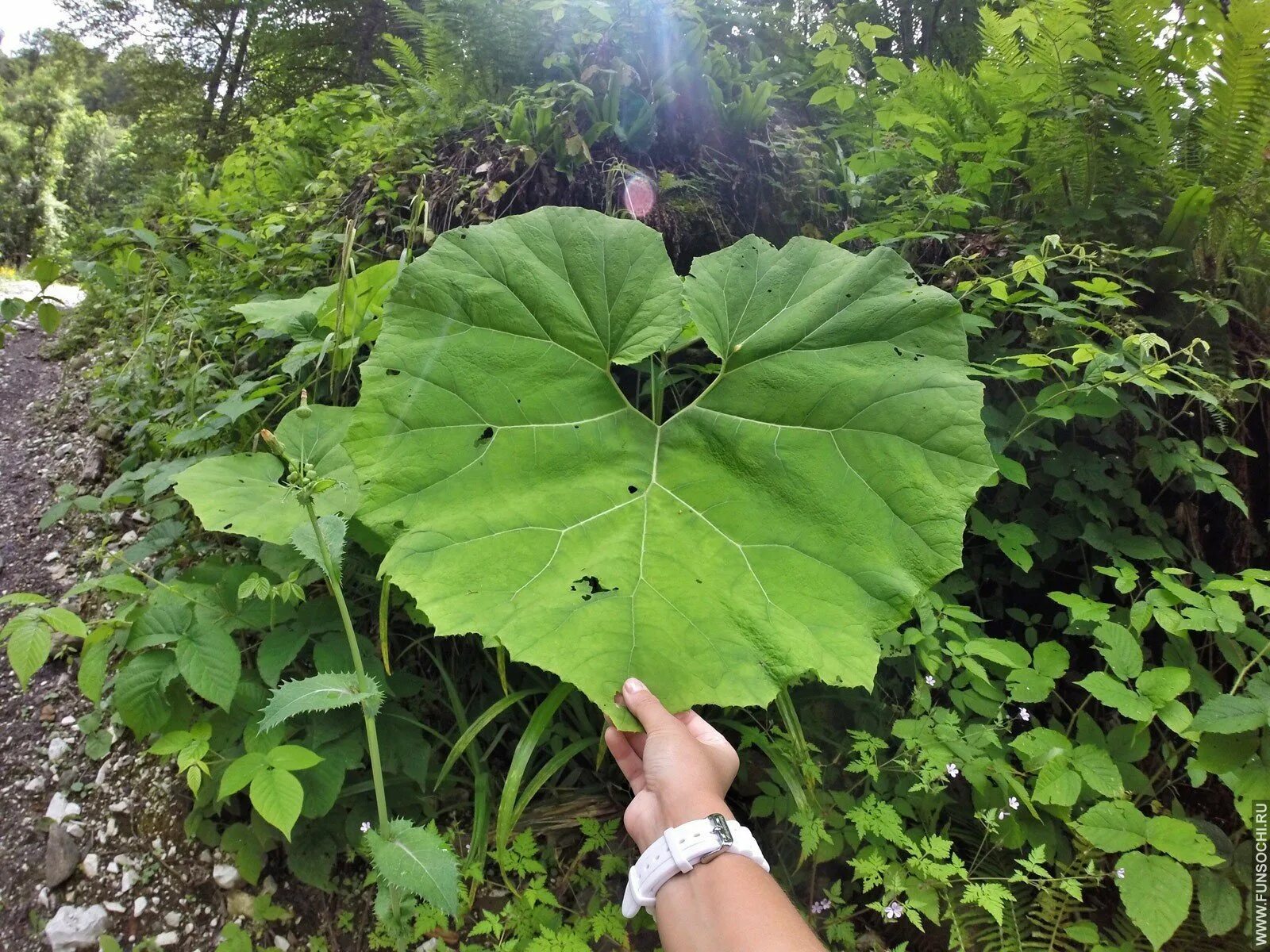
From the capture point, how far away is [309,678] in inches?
40.9

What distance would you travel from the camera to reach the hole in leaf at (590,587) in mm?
965

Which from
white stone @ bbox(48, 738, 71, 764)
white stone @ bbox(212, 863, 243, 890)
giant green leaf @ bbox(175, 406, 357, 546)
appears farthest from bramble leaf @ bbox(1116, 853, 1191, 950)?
white stone @ bbox(48, 738, 71, 764)

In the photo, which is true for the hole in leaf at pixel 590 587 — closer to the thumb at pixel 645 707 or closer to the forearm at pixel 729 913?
the thumb at pixel 645 707

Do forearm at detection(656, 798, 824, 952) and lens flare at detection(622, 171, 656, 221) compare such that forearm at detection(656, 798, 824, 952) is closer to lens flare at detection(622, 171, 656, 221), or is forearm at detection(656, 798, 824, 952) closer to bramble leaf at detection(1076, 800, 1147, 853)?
bramble leaf at detection(1076, 800, 1147, 853)

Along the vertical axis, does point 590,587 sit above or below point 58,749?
above

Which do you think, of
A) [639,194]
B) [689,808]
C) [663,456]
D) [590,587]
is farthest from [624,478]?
[639,194]

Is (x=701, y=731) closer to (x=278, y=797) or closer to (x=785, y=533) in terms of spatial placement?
(x=785, y=533)

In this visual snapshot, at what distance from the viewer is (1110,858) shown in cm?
129

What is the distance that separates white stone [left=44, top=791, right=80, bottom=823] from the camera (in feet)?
4.65

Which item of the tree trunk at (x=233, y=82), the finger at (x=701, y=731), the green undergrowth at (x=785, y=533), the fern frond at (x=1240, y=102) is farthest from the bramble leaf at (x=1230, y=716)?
the tree trunk at (x=233, y=82)

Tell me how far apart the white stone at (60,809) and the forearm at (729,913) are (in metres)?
1.37

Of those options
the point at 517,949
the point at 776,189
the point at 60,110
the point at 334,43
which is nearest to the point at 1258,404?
the point at 776,189

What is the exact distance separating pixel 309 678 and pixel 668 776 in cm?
58

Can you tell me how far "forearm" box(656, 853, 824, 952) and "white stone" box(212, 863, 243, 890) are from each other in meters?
0.96
